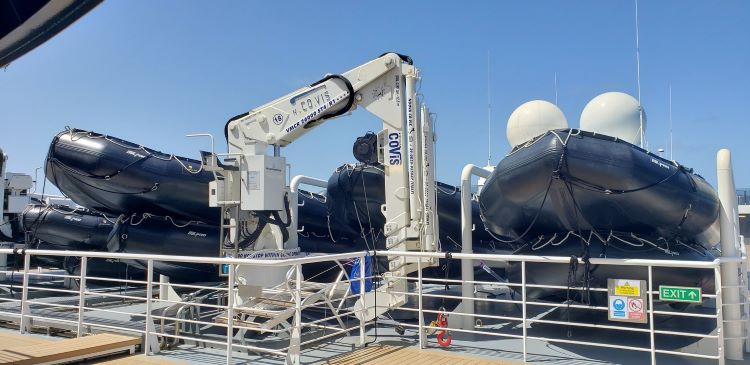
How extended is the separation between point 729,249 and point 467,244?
2.51m

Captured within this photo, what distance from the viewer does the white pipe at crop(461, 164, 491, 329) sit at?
5965 mm

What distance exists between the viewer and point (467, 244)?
6.19 metres

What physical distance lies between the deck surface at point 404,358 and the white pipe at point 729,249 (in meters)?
2.06

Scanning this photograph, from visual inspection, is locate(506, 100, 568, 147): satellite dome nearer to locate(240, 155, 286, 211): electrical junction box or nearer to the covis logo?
the covis logo

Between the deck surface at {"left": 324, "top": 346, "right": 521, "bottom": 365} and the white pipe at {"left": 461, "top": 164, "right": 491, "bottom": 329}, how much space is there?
93 cm

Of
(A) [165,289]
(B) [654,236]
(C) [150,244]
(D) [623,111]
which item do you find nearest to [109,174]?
(C) [150,244]

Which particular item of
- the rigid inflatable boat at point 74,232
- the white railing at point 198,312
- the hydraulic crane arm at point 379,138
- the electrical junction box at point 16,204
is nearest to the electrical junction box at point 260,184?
the hydraulic crane arm at point 379,138

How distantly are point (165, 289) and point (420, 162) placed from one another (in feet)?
10.4

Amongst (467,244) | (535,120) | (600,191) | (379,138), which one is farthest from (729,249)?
(535,120)

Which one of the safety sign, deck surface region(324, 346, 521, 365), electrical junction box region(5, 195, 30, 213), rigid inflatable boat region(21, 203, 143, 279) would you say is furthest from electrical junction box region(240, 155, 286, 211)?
electrical junction box region(5, 195, 30, 213)

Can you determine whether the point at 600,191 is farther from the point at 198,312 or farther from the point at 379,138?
the point at 198,312

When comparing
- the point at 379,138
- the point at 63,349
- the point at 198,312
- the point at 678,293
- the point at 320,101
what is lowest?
the point at 63,349

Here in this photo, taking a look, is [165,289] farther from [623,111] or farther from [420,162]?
[623,111]

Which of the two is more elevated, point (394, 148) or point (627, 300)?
point (394, 148)
